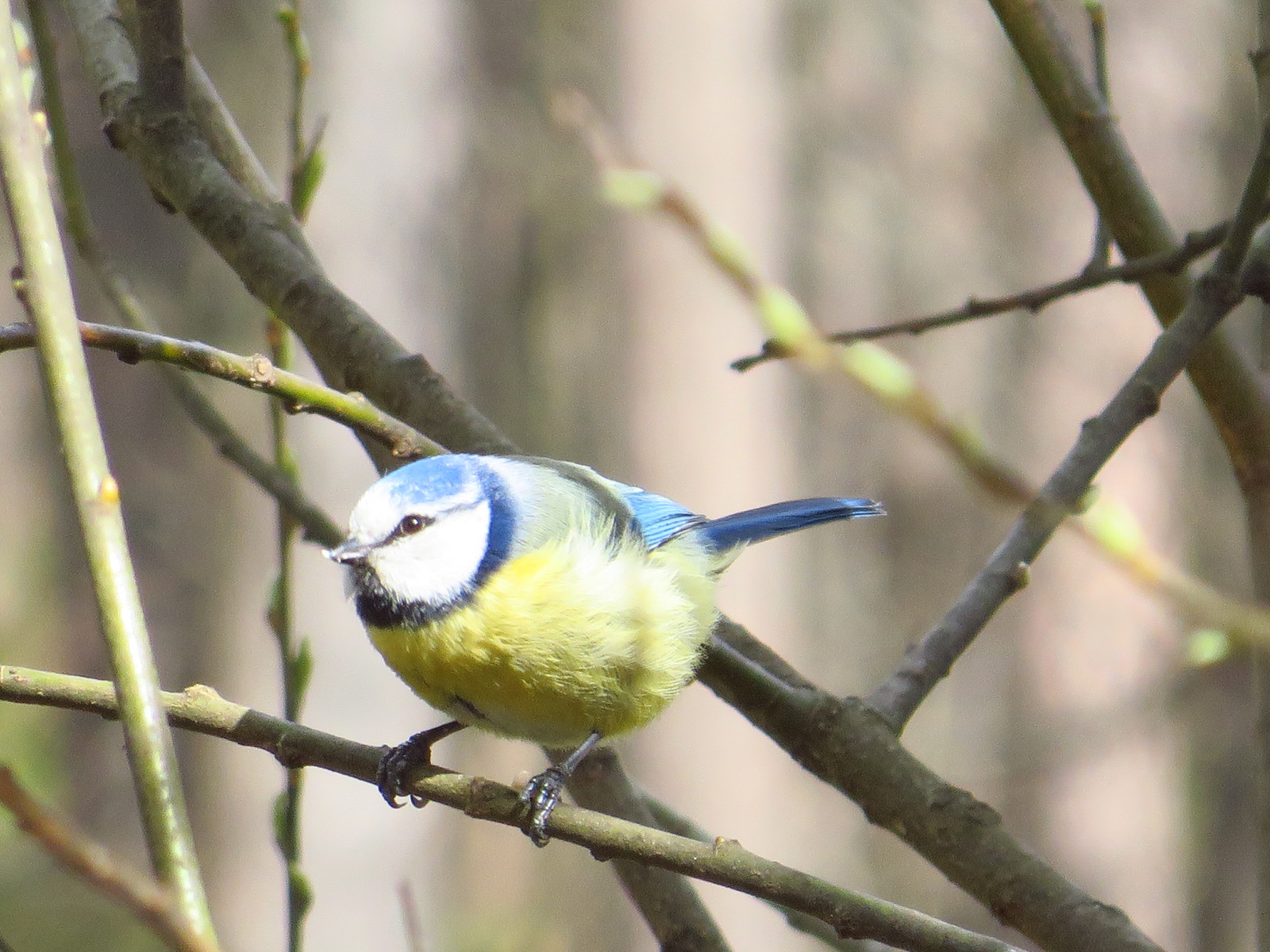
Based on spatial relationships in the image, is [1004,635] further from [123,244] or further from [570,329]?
[123,244]

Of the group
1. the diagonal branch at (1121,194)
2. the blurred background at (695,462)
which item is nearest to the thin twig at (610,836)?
the diagonal branch at (1121,194)

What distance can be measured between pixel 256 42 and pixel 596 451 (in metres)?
2.04

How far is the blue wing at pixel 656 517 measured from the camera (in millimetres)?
1847

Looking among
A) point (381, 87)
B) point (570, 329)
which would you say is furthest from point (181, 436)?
point (570, 329)

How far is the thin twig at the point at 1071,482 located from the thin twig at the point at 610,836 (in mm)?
462

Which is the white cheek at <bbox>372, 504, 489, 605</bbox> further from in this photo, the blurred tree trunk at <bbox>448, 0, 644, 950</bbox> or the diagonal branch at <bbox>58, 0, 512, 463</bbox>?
the blurred tree trunk at <bbox>448, 0, 644, 950</bbox>

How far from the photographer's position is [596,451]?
5.33 meters

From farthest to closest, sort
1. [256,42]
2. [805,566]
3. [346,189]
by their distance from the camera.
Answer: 1. [805,566]
2. [256,42]
3. [346,189]

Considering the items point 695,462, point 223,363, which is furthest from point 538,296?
point 223,363

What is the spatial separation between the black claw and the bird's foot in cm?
11

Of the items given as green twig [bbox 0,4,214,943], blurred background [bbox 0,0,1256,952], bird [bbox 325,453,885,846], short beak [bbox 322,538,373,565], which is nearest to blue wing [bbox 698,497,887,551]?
bird [bbox 325,453,885,846]

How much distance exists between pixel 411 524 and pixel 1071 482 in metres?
0.83

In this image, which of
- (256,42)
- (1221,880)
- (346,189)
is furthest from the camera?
(1221,880)

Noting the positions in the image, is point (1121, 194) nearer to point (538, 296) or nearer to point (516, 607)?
point (516, 607)
